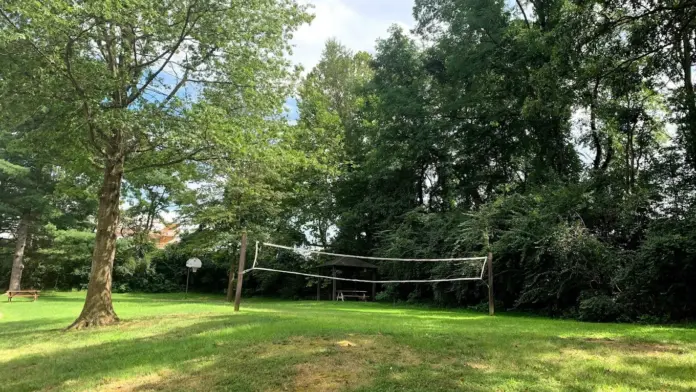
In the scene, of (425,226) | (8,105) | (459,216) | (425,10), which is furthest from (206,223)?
(425,10)

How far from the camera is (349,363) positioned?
4953 mm

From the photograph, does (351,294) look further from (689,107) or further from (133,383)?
(133,383)

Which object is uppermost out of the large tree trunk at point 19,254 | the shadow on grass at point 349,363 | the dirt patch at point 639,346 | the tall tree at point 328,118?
the tall tree at point 328,118

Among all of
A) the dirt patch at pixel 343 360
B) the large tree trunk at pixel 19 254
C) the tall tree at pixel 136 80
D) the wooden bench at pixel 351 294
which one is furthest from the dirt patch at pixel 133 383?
the large tree trunk at pixel 19 254

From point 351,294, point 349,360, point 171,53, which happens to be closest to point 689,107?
point 349,360

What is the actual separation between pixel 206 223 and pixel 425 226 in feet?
33.5

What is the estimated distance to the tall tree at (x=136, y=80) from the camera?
310 inches

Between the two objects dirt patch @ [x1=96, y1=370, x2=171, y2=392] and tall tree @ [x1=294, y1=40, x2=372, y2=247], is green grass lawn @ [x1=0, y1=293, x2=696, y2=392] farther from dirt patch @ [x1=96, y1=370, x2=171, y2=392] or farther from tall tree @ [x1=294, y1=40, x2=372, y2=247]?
tall tree @ [x1=294, y1=40, x2=372, y2=247]

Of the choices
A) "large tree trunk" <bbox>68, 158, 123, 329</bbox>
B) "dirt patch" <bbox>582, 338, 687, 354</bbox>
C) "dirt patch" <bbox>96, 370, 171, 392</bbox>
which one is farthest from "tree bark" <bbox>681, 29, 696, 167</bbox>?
"large tree trunk" <bbox>68, 158, 123, 329</bbox>

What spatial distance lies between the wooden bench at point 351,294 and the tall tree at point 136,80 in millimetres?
13084

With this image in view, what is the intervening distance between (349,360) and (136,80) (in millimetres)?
7306

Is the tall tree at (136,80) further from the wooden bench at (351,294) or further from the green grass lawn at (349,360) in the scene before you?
the wooden bench at (351,294)

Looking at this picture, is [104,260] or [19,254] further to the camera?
[19,254]

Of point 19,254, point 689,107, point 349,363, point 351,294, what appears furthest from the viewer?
point 19,254
